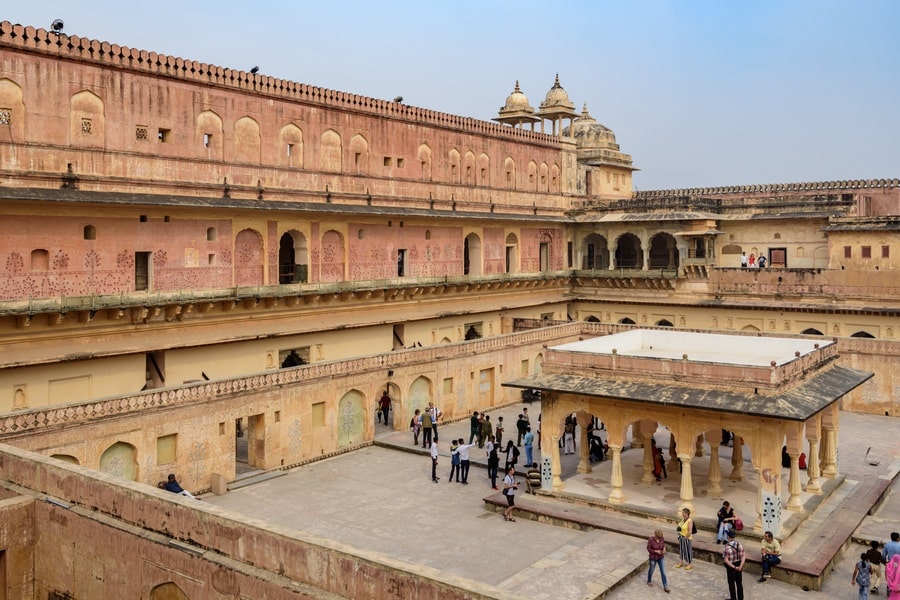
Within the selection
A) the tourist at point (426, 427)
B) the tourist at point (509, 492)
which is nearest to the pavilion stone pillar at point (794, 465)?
the tourist at point (509, 492)

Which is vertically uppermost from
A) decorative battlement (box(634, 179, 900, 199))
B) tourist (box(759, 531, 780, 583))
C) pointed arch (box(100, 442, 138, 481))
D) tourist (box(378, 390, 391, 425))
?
decorative battlement (box(634, 179, 900, 199))

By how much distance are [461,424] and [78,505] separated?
45.0ft

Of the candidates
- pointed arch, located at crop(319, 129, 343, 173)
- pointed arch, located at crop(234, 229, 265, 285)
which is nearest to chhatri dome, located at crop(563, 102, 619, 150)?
pointed arch, located at crop(319, 129, 343, 173)

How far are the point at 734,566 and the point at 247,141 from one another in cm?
1774

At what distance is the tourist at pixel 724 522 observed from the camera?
13648mm

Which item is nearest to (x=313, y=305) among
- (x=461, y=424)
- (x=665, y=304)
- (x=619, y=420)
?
(x=461, y=424)

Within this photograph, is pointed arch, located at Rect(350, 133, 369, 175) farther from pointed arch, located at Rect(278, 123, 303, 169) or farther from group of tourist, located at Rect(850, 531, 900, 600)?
group of tourist, located at Rect(850, 531, 900, 600)

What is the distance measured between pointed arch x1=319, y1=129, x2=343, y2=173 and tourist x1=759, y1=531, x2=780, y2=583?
17.8 m

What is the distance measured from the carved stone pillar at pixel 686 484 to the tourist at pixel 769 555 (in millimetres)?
2233

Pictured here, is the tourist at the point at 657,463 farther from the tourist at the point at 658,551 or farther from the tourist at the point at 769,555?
the tourist at the point at 658,551

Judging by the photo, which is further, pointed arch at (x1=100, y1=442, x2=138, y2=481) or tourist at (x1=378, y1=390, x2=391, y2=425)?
tourist at (x1=378, y1=390, x2=391, y2=425)

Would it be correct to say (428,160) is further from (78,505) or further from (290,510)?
(78,505)

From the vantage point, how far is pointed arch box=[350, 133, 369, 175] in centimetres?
2712

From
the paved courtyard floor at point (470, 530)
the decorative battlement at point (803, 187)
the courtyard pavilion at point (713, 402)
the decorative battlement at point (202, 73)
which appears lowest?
the paved courtyard floor at point (470, 530)
